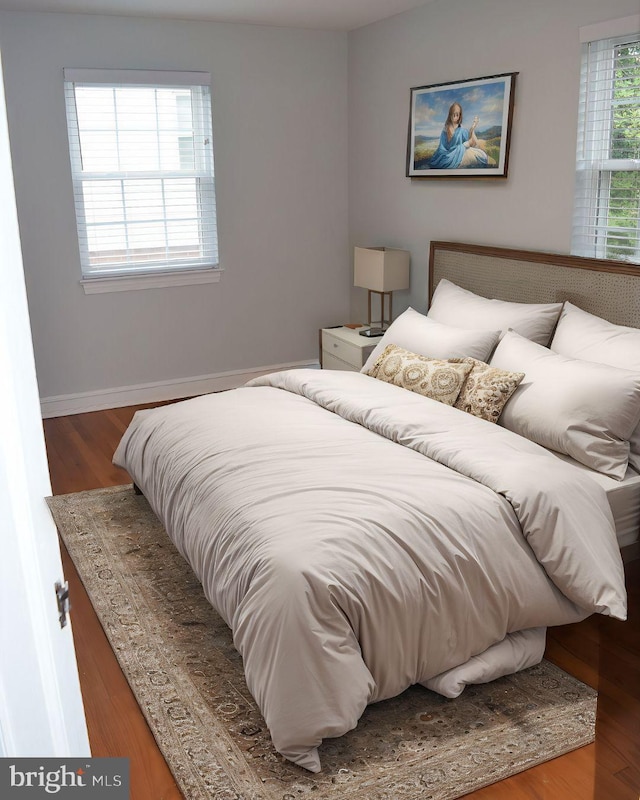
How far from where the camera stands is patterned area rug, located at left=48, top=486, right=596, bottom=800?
2.05 m

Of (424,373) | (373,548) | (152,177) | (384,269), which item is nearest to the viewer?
(373,548)

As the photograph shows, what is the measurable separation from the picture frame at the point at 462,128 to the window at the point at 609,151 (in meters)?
0.51

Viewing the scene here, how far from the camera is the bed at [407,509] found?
2.16 metres

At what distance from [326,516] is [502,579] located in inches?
23.6

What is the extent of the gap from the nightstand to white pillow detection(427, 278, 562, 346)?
0.67 m

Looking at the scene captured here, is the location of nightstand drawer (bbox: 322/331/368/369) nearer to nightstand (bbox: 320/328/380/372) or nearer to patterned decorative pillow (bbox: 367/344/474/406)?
nightstand (bbox: 320/328/380/372)

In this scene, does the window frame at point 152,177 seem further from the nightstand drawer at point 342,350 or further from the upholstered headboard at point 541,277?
the upholstered headboard at point 541,277

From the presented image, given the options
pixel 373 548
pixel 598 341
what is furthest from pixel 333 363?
pixel 373 548

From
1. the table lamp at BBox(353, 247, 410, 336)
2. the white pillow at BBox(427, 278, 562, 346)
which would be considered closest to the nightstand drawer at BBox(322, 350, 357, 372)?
the table lamp at BBox(353, 247, 410, 336)

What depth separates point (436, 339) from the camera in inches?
150

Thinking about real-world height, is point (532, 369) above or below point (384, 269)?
below

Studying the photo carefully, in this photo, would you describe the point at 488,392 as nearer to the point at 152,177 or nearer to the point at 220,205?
the point at 220,205

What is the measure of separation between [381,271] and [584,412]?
2.32 m

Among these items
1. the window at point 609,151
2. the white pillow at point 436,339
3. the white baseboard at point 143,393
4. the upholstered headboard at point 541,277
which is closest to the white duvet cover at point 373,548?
the white pillow at point 436,339
